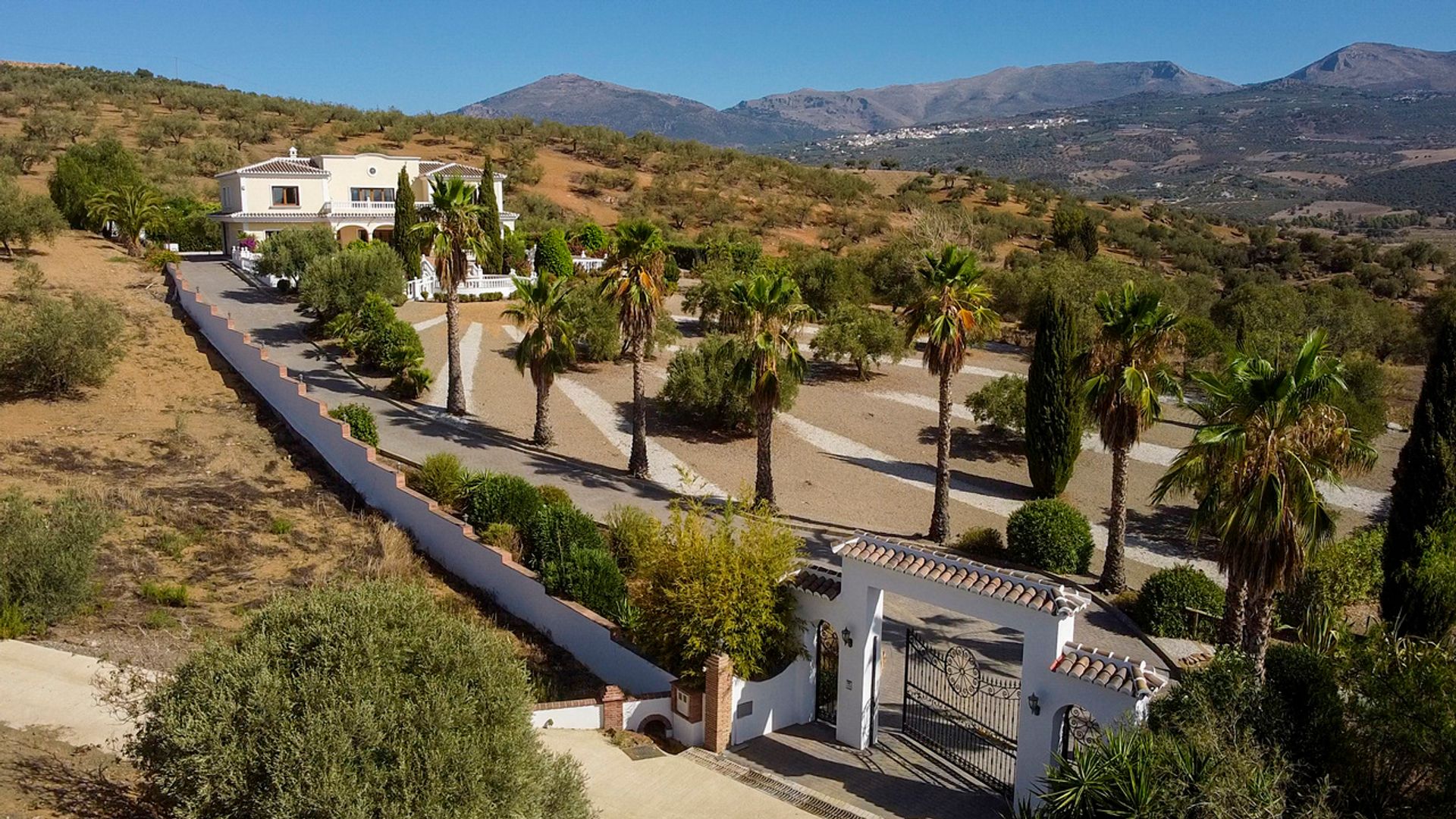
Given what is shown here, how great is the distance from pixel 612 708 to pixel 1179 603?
433 inches

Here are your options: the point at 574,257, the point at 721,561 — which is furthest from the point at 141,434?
the point at 574,257

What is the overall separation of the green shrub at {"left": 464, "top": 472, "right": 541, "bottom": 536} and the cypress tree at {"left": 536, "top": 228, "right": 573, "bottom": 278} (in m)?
28.1

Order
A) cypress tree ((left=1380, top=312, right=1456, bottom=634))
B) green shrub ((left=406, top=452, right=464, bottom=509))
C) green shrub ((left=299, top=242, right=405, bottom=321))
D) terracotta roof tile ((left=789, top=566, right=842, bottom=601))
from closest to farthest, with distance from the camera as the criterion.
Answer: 1. terracotta roof tile ((left=789, top=566, right=842, bottom=601))
2. cypress tree ((left=1380, top=312, right=1456, bottom=634))
3. green shrub ((left=406, top=452, right=464, bottom=509))
4. green shrub ((left=299, top=242, right=405, bottom=321))

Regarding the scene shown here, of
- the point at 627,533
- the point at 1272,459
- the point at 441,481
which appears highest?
the point at 1272,459

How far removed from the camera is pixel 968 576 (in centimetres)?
1291

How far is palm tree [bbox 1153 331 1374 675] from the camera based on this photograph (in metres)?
12.5

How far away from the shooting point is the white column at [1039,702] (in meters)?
11.9

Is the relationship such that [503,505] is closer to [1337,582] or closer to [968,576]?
[968,576]

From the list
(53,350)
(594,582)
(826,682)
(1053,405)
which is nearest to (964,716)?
(826,682)

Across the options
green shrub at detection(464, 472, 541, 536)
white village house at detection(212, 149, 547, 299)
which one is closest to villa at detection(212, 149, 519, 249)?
white village house at detection(212, 149, 547, 299)

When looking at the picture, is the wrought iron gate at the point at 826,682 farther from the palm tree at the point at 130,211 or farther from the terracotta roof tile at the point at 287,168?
the terracotta roof tile at the point at 287,168

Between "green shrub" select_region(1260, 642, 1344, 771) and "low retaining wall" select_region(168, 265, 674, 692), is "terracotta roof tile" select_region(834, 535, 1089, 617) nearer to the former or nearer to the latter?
"green shrub" select_region(1260, 642, 1344, 771)

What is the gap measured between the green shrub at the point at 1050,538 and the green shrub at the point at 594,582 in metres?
8.95

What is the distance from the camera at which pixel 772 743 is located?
14.5 m
